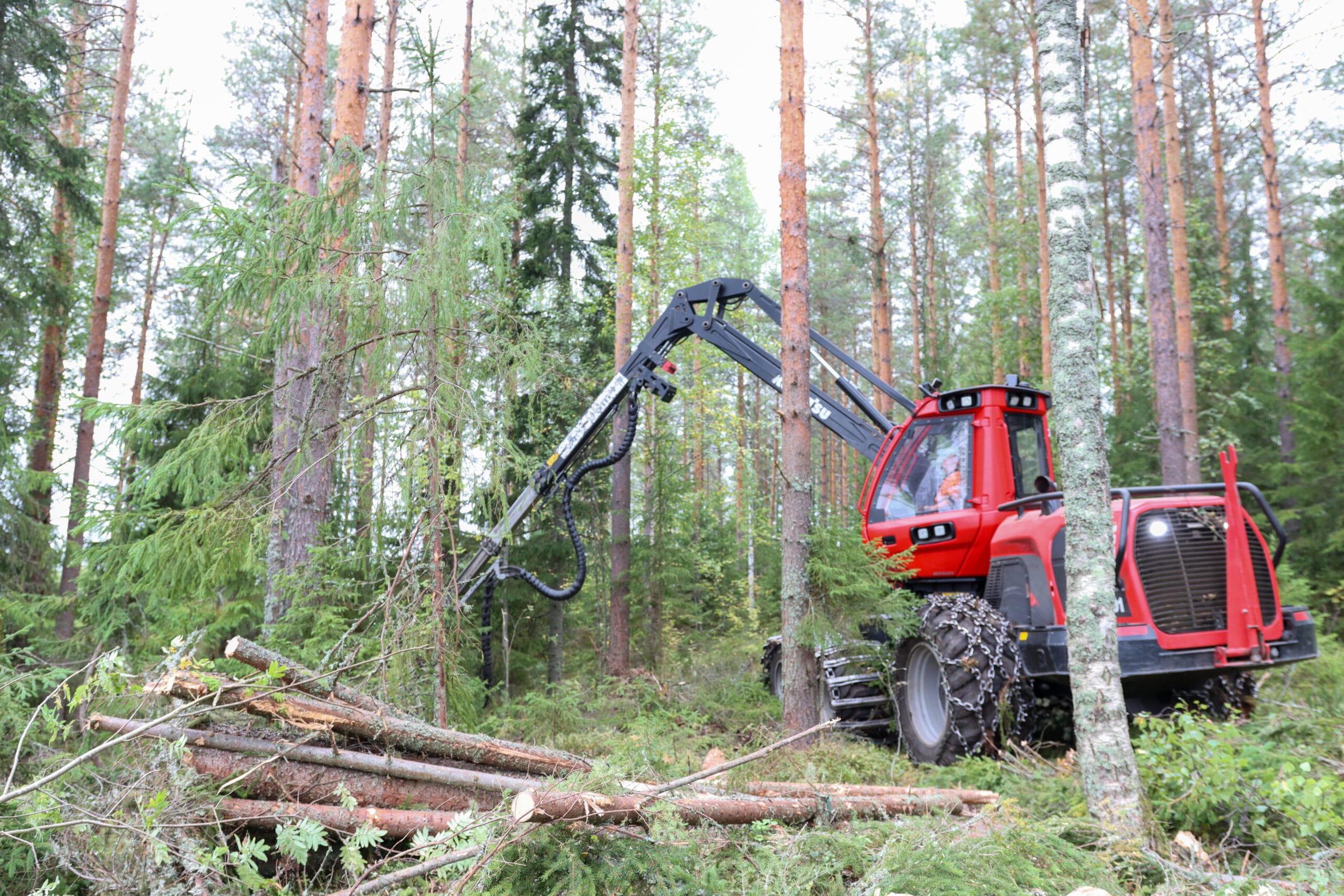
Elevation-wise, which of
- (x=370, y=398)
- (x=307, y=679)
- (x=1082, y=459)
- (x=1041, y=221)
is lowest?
(x=307, y=679)

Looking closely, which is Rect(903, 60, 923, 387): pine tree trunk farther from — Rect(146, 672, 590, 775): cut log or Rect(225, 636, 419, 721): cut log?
Rect(225, 636, 419, 721): cut log

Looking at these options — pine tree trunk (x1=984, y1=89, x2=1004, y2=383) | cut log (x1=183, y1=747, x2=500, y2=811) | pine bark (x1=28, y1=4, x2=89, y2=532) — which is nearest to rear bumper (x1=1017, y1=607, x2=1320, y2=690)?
cut log (x1=183, y1=747, x2=500, y2=811)

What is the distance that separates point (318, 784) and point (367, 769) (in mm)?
202

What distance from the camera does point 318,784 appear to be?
11.8 feet

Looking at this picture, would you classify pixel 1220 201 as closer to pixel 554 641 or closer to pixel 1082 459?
pixel 554 641

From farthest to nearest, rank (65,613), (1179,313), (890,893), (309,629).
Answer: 1. (1179,313)
2. (65,613)
3. (309,629)
4. (890,893)

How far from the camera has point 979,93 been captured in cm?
2070

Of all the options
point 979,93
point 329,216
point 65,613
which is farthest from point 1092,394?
point 979,93

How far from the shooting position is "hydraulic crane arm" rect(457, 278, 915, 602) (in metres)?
7.82

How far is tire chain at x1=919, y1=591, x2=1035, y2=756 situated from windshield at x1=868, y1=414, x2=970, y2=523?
3.83 ft

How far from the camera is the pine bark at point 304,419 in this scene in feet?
18.5

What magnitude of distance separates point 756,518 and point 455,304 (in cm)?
1392

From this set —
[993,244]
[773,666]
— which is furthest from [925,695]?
[993,244]

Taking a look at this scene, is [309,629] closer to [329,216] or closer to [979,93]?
[329,216]
